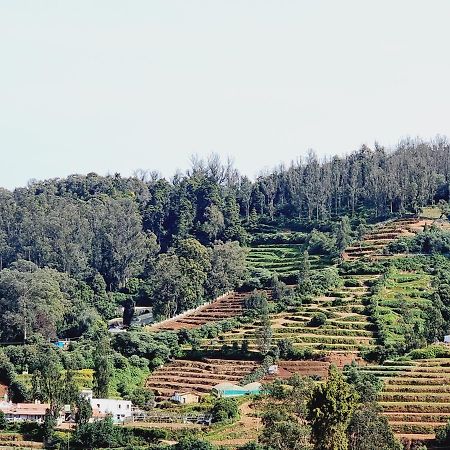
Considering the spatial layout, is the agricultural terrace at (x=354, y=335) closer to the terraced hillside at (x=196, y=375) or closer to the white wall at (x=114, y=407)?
the terraced hillside at (x=196, y=375)

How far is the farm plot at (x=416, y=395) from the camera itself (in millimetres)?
46688

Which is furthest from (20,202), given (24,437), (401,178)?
(24,437)

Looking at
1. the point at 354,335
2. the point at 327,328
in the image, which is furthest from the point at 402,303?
the point at 327,328

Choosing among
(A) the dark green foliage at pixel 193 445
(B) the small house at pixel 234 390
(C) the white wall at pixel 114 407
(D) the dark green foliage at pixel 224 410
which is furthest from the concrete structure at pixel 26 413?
(A) the dark green foliage at pixel 193 445

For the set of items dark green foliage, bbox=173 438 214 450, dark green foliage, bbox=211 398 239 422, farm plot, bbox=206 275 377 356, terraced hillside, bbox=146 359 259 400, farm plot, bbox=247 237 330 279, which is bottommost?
dark green foliage, bbox=173 438 214 450

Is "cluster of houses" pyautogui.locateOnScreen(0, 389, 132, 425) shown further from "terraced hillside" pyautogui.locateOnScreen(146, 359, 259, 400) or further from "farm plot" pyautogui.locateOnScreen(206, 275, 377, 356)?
"farm plot" pyautogui.locateOnScreen(206, 275, 377, 356)

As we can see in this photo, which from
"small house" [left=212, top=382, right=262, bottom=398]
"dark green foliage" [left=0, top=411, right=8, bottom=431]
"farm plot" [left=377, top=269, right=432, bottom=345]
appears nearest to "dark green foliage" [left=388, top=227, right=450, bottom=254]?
"farm plot" [left=377, top=269, right=432, bottom=345]

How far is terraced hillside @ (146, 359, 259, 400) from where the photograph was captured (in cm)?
5684

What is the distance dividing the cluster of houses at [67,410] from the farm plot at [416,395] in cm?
1374

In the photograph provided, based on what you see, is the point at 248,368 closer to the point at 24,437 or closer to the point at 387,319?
the point at 387,319

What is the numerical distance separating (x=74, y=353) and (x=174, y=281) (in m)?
14.0

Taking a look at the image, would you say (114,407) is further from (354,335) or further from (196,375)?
(354,335)

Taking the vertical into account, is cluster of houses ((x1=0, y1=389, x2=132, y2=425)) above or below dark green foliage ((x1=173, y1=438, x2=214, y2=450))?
above

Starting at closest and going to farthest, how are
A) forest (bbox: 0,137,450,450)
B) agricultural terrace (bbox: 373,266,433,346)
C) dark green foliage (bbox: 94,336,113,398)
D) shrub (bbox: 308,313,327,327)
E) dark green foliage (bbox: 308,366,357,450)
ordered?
dark green foliage (bbox: 308,366,357,450) < forest (bbox: 0,137,450,450) < dark green foliage (bbox: 94,336,113,398) < agricultural terrace (bbox: 373,266,433,346) < shrub (bbox: 308,313,327,327)
